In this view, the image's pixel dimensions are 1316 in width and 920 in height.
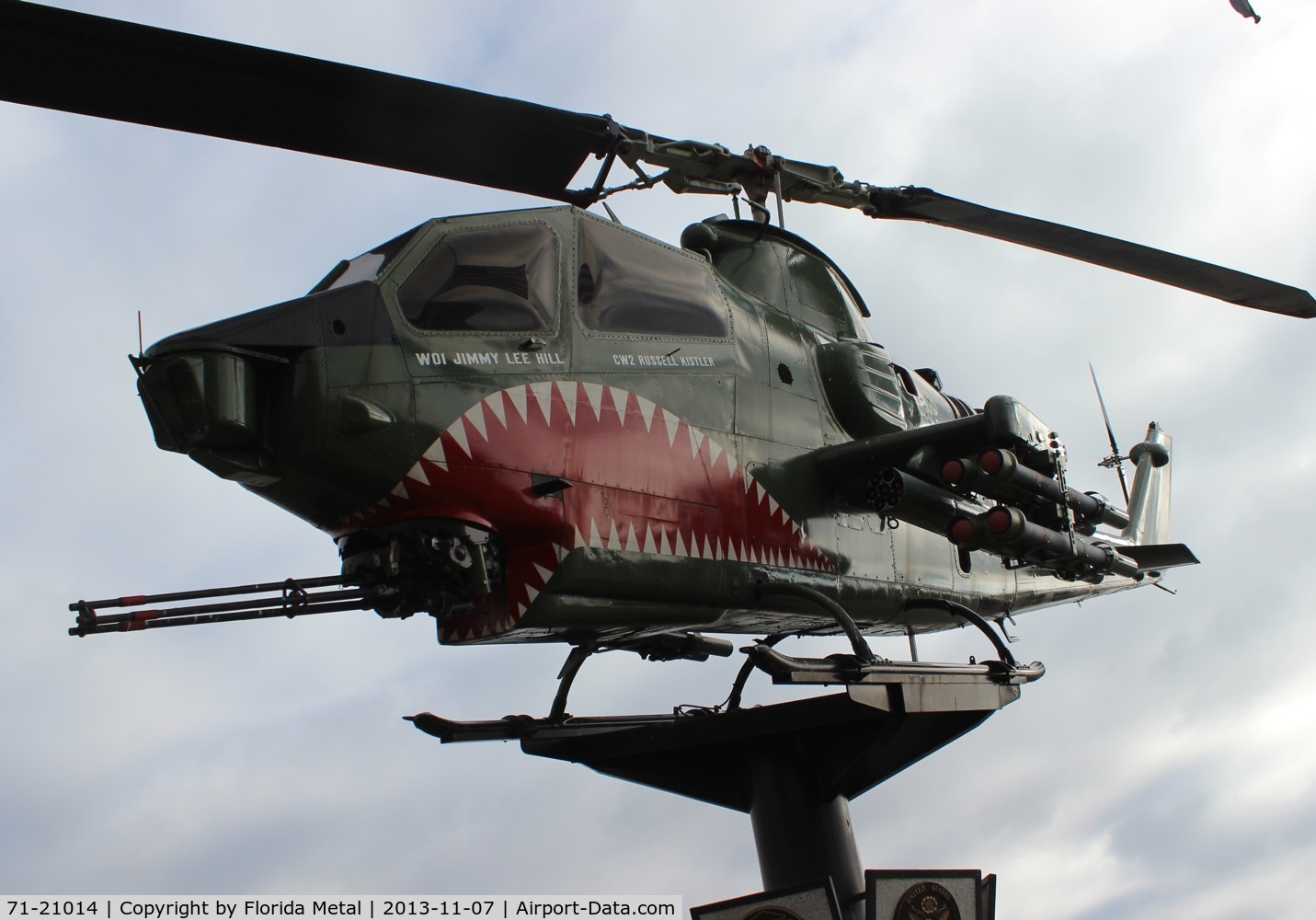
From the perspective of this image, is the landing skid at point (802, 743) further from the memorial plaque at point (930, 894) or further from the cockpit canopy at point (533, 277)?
the cockpit canopy at point (533, 277)

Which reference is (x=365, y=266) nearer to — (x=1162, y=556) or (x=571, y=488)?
(x=571, y=488)

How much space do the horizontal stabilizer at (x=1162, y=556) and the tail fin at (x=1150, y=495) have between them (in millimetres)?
3042

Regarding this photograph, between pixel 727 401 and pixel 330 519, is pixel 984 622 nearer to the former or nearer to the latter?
pixel 727 401

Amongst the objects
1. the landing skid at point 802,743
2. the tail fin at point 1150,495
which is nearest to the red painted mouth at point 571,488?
the landing skid at point 802,743

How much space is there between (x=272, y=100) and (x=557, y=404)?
1972 mm

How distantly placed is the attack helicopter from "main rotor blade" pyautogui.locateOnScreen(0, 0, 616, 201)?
1 centimetres

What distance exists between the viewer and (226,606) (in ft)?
17.6

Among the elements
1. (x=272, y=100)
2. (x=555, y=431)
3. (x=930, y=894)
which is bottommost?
(x=930, y=894)

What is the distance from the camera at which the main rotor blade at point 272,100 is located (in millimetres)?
5211

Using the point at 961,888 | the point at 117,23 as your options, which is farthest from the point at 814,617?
the point at 117,23

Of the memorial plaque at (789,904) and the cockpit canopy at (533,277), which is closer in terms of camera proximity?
the cockpit canopy at (533,277)

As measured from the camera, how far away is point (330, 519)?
5586 millimetres

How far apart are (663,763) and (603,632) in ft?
3.85

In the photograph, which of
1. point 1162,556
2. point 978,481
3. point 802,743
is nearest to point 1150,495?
point 1162,556
